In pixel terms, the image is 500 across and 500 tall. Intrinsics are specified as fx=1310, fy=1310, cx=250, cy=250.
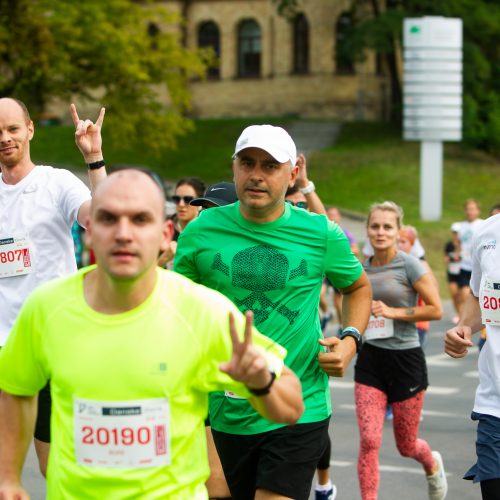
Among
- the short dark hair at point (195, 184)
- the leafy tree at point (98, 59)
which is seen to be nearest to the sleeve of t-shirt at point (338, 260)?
the short dark hair at point (195, 184)

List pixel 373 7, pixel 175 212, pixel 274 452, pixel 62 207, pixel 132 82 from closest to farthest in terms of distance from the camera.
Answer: pixel 274 452 → pixel 62 207 → pixel 175 212 → pixel 132 82 → pixel 373 7

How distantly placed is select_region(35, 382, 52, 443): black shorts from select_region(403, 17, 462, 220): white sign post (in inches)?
1189

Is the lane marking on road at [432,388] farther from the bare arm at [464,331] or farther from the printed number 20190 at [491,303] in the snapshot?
Answer: the printed number 20190 at [491,303]

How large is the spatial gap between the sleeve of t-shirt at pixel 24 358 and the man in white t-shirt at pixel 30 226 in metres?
2.55

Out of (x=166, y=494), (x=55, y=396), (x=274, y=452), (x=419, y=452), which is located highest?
(x=55, y=396)

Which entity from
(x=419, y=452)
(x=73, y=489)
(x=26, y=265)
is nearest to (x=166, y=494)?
(x=73, y=489)

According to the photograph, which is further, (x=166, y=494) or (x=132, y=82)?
(x=132, y=82)

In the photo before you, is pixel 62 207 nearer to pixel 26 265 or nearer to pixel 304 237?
pixel 26 265

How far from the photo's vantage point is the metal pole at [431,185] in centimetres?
3622

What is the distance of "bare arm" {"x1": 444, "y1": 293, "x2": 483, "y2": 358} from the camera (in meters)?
6.00

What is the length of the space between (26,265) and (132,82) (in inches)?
1266

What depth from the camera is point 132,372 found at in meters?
3.78

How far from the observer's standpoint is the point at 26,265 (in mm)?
6570

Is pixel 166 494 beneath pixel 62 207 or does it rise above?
beneath
